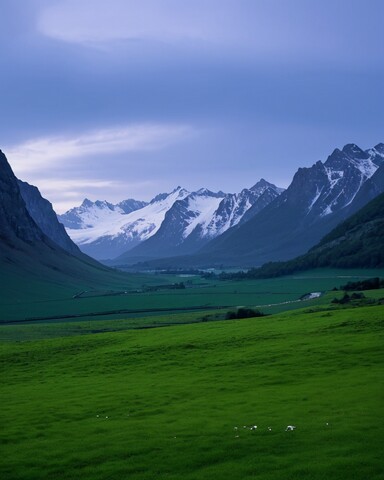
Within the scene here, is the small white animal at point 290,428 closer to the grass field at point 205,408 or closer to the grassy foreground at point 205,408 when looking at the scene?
the grass field at point 205,408

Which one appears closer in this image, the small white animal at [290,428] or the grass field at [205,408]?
the grass field at [205,408]

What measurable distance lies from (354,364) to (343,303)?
2045 inches

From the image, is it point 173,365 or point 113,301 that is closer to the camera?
point 173,365

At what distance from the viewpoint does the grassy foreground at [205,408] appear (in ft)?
86.3

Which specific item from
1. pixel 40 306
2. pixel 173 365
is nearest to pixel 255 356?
pixel 173 365

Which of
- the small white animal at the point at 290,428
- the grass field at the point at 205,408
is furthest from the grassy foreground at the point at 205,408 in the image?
the small white animal at the point at 290,428

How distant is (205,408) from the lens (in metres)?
35.7

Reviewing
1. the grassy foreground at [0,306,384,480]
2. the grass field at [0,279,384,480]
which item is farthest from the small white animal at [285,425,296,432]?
the grassy foreground at [0,306,384,480]

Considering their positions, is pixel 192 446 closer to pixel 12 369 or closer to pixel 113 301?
pixel 12 369

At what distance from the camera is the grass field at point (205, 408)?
2633cm

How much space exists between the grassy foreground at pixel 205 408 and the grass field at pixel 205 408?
0.28 feet

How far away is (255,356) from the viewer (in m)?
52.0

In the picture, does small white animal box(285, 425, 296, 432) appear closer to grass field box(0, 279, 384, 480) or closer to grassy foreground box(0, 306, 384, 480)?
grass field box(0, 279, 384, 480)

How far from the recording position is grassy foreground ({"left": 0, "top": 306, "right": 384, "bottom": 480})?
2630 cm
